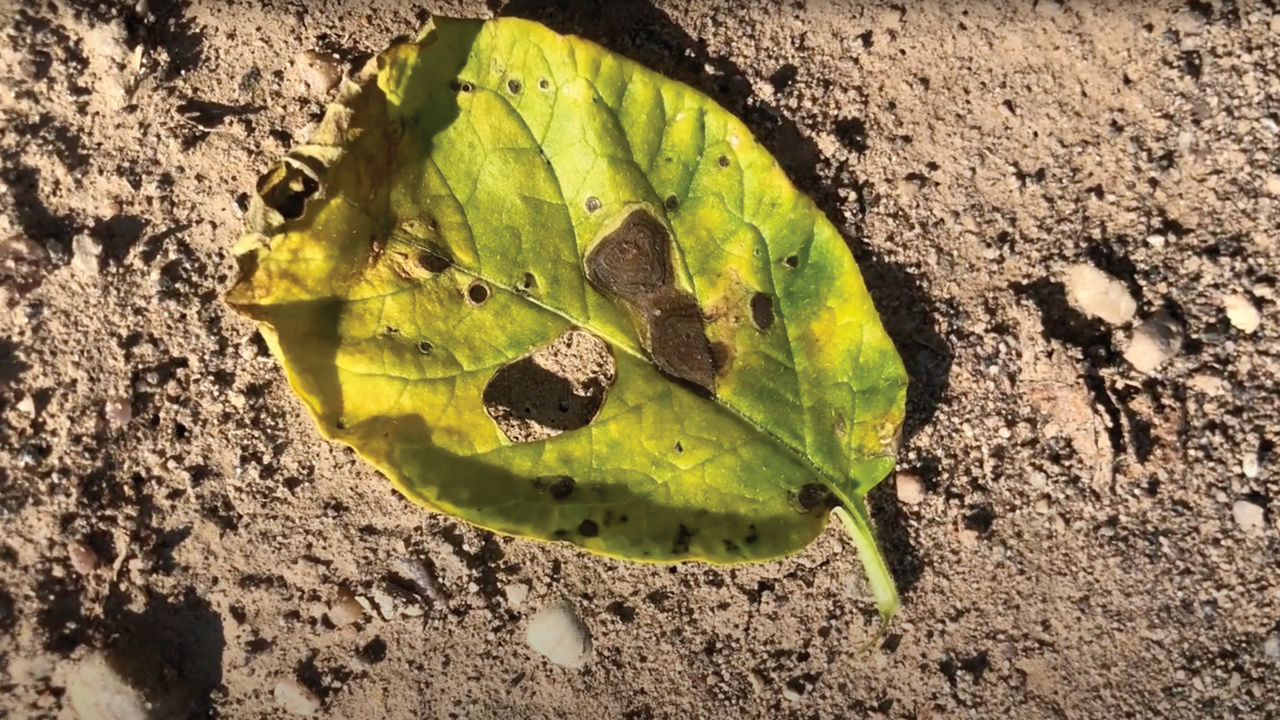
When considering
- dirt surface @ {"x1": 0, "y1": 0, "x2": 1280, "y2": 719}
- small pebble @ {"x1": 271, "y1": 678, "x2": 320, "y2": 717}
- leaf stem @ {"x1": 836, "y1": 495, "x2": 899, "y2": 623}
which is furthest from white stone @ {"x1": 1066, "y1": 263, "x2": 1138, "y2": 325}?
small pebble @ {"x1": 271, "y1": 678, "x2": 320, "y2": 717}

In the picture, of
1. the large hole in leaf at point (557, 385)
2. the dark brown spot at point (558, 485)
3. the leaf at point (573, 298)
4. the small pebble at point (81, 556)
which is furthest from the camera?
the small pebble at point (81, 556)

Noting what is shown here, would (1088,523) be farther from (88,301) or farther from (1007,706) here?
(88,301)

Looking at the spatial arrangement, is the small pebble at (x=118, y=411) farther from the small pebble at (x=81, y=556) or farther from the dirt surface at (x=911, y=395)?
the small pebble at (x=81, y=556)

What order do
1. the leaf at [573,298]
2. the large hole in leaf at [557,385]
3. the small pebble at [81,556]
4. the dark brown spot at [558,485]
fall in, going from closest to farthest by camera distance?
the leaf at [573,298] → the dark brown spot at [558,485] → the large hole in leaf at [557,385] → the small pebble at [81,556]

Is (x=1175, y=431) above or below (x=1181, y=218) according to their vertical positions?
below

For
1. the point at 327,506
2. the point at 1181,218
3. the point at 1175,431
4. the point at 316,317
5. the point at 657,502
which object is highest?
the point at 1181,218

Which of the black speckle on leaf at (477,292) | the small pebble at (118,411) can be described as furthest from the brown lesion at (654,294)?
the small pebble at (118,411)

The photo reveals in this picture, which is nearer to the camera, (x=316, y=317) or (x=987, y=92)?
(x=316, y=317)

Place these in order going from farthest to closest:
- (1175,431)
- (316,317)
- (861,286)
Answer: (1175,431), (861,286), (316,317)

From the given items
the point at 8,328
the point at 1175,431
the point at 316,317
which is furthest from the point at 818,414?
the point at 8,328

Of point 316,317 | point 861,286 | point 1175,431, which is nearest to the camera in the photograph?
point 316,317
